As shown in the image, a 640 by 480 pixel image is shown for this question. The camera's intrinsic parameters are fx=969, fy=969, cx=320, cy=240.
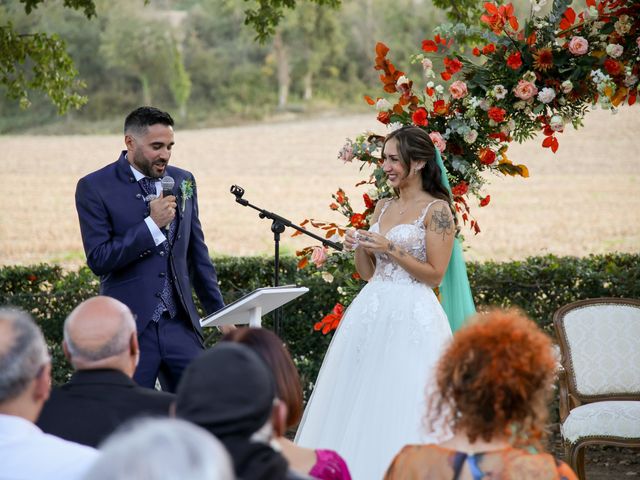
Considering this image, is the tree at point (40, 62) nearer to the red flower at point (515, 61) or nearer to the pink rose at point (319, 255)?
the pink rose at point (319, 255)

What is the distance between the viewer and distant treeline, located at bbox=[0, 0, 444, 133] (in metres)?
31.8

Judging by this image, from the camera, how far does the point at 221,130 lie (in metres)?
31.8

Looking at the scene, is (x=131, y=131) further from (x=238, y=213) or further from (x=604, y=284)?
(x=238, y=213)

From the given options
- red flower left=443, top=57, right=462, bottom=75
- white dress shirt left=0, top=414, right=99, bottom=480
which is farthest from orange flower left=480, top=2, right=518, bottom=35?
white dress shirt left=0, top=414, right=99, bottom=480

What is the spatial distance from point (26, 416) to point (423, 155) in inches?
126

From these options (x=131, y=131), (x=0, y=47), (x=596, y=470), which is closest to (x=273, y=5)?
(x=0, y=47)

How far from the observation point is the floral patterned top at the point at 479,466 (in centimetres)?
259

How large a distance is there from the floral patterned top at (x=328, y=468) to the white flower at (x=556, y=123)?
135 inches

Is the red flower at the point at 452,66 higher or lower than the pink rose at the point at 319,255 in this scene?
higher

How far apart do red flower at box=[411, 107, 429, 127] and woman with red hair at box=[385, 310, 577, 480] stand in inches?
131

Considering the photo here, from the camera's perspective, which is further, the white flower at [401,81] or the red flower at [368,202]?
the red flower at [368,202]

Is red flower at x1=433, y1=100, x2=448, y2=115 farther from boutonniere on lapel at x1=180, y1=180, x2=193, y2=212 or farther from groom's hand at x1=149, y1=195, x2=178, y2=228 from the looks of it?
groom's hand at x1=149, y1=195, x2=178, y2=228

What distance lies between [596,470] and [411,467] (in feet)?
15.4

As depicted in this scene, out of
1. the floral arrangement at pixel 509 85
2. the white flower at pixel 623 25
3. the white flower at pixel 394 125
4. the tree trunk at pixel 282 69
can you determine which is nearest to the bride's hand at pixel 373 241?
the floral arrangement at pixel 509 85
